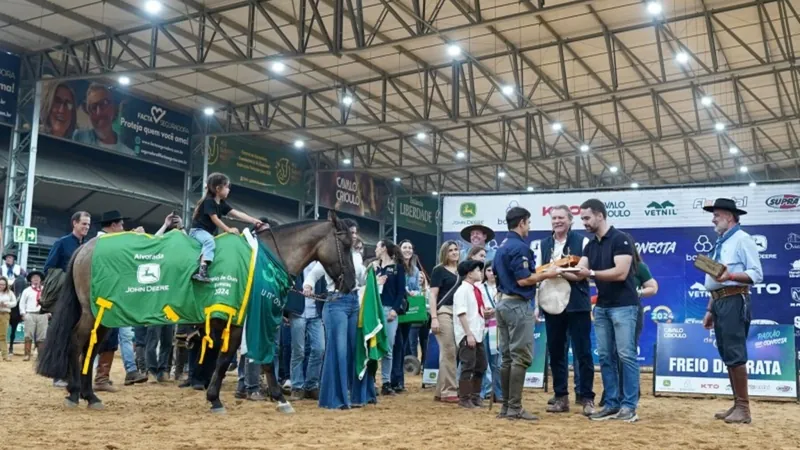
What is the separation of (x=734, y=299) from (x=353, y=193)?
23.8m

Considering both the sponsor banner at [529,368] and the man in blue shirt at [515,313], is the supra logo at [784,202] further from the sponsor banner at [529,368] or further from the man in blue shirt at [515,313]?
the man in blue shirt at [515,313]

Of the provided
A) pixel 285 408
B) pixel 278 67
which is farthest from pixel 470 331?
pixel 278 67

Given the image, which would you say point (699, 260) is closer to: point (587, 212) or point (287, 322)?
point (587, 212)

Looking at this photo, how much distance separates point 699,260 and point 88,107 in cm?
1740

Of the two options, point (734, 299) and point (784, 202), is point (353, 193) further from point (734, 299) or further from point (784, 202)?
point (734, 299)

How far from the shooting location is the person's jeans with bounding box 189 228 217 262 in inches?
241

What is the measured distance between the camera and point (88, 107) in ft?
64.3

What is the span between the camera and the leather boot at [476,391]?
23.4ft

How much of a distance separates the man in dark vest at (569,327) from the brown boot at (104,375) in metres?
4.35

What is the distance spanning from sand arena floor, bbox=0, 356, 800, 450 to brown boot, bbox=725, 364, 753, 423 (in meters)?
0.11

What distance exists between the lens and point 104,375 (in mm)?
7715

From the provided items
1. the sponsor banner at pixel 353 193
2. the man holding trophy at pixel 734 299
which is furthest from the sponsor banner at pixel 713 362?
the sponsor banner at pixel 353 193

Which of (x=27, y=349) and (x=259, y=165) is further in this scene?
(x=259, y=165)

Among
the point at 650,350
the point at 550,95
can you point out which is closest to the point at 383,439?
the point at 650,350
